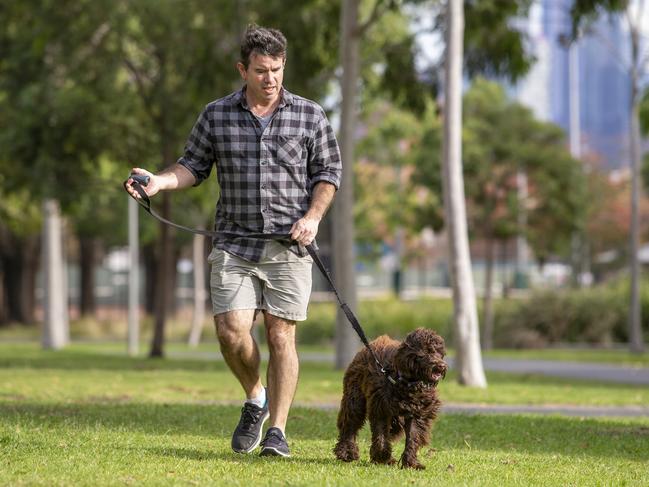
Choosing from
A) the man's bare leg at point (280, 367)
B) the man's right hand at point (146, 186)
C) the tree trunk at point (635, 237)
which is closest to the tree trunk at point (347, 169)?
the tree trunk at point (635, 237)

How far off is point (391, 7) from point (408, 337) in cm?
1337

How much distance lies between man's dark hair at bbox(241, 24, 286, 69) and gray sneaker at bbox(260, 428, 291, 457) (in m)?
2.16

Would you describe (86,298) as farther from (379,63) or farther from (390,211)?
(379,63)

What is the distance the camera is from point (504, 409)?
13.4 m

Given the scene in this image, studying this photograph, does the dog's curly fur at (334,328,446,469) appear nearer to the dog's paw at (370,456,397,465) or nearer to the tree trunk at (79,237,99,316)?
the dog's paw at (370,456,397,465)

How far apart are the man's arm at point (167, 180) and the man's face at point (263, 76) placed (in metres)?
0.63

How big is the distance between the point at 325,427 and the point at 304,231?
301 centimetres

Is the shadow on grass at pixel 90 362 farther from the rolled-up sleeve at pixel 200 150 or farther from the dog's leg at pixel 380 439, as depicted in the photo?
the dog's leg at pixel 380 439

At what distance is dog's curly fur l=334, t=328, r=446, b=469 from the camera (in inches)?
279

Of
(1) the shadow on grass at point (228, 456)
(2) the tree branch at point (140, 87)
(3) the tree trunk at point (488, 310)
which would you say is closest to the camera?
(1) the shadow on grass at point (228, 456)

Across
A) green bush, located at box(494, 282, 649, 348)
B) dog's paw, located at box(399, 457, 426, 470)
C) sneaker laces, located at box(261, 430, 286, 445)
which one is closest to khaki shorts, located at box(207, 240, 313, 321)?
sneaker laces, located at box(261, 430, 286, 445)

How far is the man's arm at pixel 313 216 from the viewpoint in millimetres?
7531

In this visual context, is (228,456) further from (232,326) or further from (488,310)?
(488,310)

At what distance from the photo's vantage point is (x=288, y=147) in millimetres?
7758
